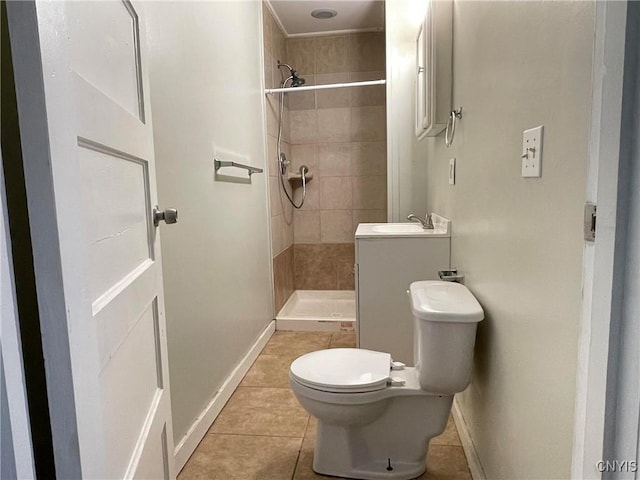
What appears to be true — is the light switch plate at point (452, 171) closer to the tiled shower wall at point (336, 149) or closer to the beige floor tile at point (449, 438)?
the beige floor tile at point (449, 438)

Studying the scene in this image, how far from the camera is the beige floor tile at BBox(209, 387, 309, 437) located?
1879 millimetres

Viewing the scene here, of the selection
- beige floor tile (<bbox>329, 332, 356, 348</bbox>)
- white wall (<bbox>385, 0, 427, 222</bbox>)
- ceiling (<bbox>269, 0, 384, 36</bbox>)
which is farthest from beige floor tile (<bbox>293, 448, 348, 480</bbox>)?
ceiling (<bbox>269, 0, 384, 36</bbox>)

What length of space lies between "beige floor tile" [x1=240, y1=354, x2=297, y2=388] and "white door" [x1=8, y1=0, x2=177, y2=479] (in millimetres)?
1207

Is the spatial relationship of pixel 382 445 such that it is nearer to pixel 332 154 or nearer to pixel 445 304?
pixel 445 304

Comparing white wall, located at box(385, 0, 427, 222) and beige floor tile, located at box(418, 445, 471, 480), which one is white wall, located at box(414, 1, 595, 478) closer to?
beige floor tile, located at box(418, 445, 471, 480)

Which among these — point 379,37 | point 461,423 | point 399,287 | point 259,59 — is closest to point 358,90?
point 379,37

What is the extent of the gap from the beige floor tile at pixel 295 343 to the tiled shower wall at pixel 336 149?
851 mm

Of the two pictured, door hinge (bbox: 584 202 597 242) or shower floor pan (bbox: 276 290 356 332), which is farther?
shower floor pan (bbox: 276 290 356 332)

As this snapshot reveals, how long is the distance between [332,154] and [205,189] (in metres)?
2.00

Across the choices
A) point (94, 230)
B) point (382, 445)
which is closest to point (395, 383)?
point (382, 445)

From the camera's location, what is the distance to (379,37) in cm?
355

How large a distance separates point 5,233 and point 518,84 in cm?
108

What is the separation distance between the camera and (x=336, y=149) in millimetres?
3709

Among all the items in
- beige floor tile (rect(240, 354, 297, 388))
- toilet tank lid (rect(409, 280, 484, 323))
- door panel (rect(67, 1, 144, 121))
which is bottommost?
beige floor tile (rect(240, 354, 297, 388))
